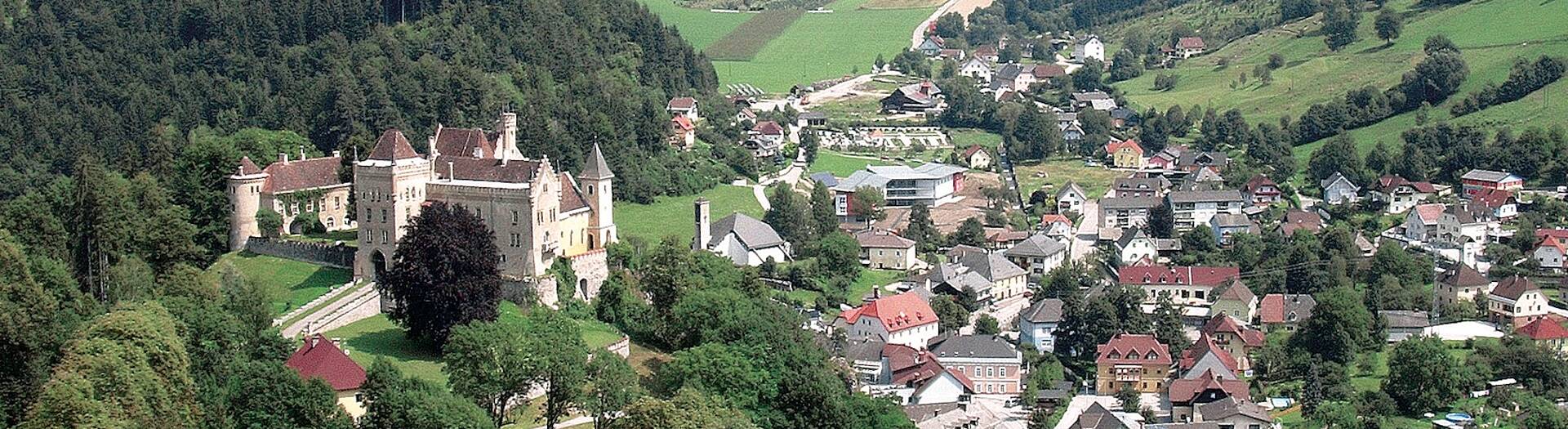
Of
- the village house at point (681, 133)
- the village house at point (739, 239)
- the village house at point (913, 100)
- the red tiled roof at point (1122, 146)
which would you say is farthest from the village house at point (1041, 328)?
the village house at point (913, 100)

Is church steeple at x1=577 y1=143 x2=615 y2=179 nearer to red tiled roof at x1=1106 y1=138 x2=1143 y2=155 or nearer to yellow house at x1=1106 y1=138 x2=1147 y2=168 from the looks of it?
→ yellow house at x1=1106 y1=138 x2=1147 y2=168

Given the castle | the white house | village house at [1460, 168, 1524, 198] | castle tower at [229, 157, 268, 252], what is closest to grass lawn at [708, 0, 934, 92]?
the white house

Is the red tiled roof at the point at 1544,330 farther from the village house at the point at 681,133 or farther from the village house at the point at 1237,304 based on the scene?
the village house at the point at 681,133

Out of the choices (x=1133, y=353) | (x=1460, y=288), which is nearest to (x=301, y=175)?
(x=1133, y=353)

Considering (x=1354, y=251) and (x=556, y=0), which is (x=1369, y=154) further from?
(x=556, y=0)

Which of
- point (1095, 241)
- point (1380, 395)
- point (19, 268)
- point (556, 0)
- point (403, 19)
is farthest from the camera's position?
Result: point (556, 0)

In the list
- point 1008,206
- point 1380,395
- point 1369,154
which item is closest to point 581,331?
point 1380,395

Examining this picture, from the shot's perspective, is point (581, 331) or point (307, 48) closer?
point (581, 331)
